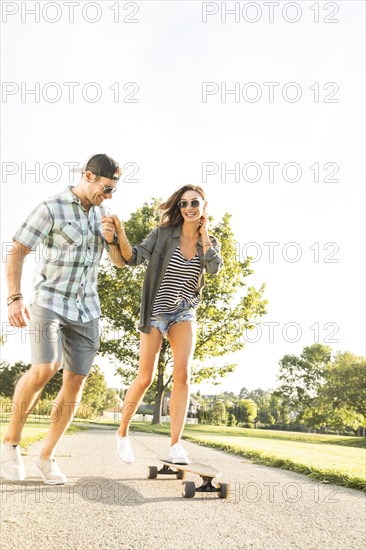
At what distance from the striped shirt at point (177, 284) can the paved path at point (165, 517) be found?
3.53 m

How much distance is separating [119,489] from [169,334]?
7.65 metres

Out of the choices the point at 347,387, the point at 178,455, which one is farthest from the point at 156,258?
the point at 347,387

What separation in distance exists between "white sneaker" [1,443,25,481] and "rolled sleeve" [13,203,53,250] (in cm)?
Answer: 78

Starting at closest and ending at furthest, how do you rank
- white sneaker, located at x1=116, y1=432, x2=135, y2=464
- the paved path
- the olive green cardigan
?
the olive green cardigan < white sneaker, located at x1=116, y1=432, x2=135, y2=464 < the paved path

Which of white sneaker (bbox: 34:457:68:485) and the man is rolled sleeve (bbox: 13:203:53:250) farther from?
white sneaker (bbox: 34:457:68:485)

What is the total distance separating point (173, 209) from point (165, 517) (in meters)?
6.37

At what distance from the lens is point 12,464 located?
91.4 inches

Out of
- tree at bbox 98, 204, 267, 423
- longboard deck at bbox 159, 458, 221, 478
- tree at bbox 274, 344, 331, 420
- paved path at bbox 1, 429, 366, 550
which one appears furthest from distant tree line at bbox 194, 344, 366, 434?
longboard deck at bbox 159, 458, 221, 478

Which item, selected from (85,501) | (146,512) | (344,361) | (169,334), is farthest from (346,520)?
(344,361)

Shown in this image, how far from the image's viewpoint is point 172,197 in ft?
9.91

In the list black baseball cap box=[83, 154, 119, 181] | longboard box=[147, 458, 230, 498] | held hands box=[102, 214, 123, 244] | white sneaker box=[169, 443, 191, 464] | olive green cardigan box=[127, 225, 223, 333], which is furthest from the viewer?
longboard box=[147, 458, 230, 498]

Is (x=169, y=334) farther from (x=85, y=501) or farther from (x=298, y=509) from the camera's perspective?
(x=298, y=509)

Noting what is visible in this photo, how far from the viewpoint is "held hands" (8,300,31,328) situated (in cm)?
227

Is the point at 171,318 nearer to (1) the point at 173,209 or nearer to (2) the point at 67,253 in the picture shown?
(1) the point at 173,209
